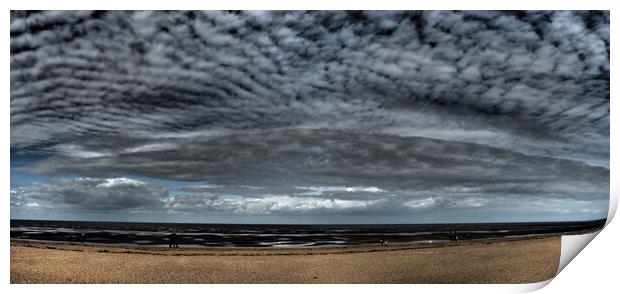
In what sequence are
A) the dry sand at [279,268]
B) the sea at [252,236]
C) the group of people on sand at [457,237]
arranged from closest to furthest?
the dry sand at [279,268] → the sea at [252,236] → the group of people on sand at [457,237]

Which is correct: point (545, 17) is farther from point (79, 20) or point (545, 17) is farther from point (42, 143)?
point (42, 143)

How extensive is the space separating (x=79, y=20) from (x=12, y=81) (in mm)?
1437

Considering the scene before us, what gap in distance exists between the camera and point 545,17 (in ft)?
25.7

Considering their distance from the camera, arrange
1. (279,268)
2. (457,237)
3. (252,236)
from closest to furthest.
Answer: (279,268)
(457,237)
(252,236)

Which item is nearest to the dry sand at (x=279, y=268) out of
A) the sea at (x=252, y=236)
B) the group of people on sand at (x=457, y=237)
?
the sea at (x=252, y=236)

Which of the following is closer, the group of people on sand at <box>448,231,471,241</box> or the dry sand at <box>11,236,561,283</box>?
the dry sand at <box>11,236,561,283</box>

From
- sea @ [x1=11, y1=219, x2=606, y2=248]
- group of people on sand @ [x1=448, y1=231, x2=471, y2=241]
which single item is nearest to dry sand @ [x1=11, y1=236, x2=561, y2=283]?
sea @ [x1=11, y1=219, x2=606, y2=248]

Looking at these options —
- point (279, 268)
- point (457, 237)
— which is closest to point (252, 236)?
point (457, 237)

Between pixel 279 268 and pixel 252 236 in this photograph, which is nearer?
pixel 279 268

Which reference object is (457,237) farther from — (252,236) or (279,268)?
(279,268)

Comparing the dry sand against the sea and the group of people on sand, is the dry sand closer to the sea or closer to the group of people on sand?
the sea

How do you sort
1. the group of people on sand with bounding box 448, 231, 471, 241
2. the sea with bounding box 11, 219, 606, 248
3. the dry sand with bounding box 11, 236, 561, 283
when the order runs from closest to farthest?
1. the dry sand with bounding box 11, 236, 561, 283
2. the sea with bounding box 11, 219, 606, 248
3. the group of people on sand with bounding box 448, 231, 471, 241

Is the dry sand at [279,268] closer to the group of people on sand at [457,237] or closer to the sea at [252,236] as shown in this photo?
the sea at [252,236]
